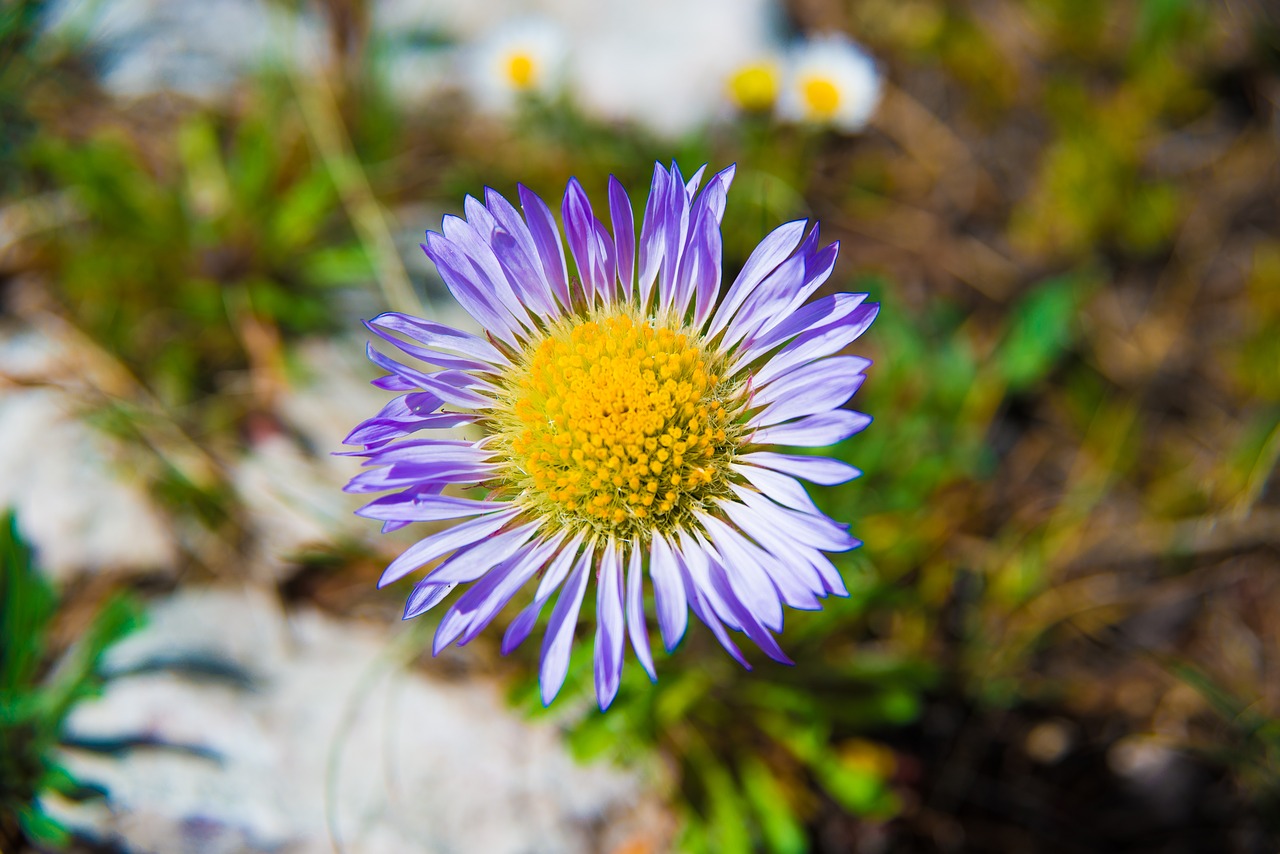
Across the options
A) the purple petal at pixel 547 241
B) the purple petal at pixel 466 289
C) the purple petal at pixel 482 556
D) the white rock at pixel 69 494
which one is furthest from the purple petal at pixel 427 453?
the white rock at pixel 69 494

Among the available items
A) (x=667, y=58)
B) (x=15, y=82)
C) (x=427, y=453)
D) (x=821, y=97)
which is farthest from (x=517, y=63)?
(x=427, y=453)

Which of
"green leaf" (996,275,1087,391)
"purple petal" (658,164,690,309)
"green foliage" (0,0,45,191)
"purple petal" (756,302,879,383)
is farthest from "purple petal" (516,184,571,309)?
"green foliage" (0,0,45,191)

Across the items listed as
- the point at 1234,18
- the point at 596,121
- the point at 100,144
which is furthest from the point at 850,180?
the point at 100,144

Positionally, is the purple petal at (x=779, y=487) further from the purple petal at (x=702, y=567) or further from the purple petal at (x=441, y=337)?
the purple petal at (x=441, y=337)

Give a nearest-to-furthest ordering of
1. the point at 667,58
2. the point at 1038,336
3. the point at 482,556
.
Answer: the point at 482,556 < the point at 1038,336 < the point at 667,58

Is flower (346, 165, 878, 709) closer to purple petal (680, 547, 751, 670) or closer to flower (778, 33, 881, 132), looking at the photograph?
purple petal (680, 547, 751, 670)

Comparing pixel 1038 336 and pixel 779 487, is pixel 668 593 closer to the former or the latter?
pixel 779 487
